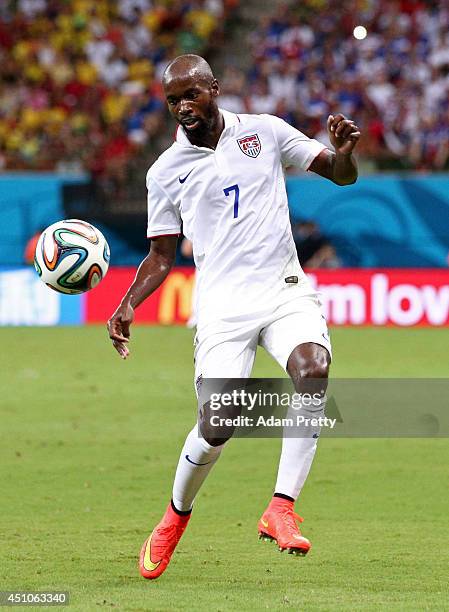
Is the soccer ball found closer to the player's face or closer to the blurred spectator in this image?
the player's face

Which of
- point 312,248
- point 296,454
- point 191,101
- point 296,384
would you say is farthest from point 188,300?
point 296,384

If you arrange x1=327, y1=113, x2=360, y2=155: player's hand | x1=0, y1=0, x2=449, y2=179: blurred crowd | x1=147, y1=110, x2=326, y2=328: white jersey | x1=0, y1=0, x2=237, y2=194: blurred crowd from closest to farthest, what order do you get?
x1=327, y1=113, x2=360, y2=155: player's hand, x1=147, y1=110, x2=326, y2=328: white jersey, x1=0, y1=0, x2=449, y2=179: blurred crowd, x1=0, y1=0, x2=237, y2=194: blurred crowd

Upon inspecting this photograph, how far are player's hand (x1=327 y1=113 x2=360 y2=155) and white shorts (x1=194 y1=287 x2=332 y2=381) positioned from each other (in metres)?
0.80

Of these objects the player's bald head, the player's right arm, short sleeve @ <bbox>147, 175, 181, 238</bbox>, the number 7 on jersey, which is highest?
the player's bald head

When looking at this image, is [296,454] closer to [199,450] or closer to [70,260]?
[199,450]

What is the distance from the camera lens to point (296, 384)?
6.00m

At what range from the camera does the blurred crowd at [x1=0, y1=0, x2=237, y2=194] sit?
24734 millimetres

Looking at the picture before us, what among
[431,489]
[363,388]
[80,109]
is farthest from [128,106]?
[431,489]

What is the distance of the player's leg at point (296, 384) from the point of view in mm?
5965

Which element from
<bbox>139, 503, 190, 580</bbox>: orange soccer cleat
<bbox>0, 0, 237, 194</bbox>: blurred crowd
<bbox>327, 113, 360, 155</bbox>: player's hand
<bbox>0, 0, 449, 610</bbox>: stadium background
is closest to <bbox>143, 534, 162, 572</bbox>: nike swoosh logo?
<bbox>139, 503, 190, 580</bbox>: orange soccer cleat

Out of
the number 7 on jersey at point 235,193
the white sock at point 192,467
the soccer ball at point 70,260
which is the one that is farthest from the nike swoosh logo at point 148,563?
the number 7 on jersey at point 235,193

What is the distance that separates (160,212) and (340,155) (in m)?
1.02

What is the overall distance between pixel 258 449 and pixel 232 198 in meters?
4.78

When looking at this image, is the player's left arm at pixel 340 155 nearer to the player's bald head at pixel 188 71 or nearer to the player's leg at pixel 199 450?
the player's bald head at pixel 188 71
